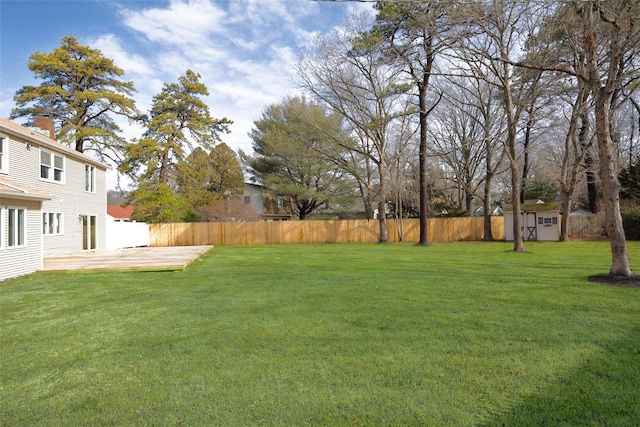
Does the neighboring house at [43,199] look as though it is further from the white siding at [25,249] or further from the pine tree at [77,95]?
the pine tree at [77,95]

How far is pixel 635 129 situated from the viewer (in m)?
27.0

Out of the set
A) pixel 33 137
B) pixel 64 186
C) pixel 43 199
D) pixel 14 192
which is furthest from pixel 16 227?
pixel 64 186

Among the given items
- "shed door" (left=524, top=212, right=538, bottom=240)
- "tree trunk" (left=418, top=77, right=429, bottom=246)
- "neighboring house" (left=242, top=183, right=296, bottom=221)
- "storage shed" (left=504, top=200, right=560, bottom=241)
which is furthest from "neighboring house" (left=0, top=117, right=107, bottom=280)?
"shed door" (left=524, top=212, right=538, bottom=240)

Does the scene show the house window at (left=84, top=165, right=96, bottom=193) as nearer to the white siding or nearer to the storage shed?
the white siding

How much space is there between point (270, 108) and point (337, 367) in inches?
1184

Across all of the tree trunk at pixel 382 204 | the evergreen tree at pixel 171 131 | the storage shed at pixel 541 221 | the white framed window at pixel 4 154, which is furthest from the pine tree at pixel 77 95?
the storage shed at pixel 541 221

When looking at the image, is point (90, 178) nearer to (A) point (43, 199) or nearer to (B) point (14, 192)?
(A) point (43, 199)

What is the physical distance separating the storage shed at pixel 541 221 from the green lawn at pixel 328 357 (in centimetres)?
1779

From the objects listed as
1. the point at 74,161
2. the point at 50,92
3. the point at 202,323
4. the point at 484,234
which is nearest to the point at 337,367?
the point at 202,323

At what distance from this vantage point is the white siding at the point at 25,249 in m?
9.12

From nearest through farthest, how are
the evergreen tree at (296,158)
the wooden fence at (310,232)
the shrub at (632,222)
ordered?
the shrub at (632,222) < the wooden fence at (310,232) < the evergreen tree at (296,158)

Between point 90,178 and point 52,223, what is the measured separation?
352cm

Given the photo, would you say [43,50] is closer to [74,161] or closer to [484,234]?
[74,161]

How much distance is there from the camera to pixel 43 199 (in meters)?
10.6
